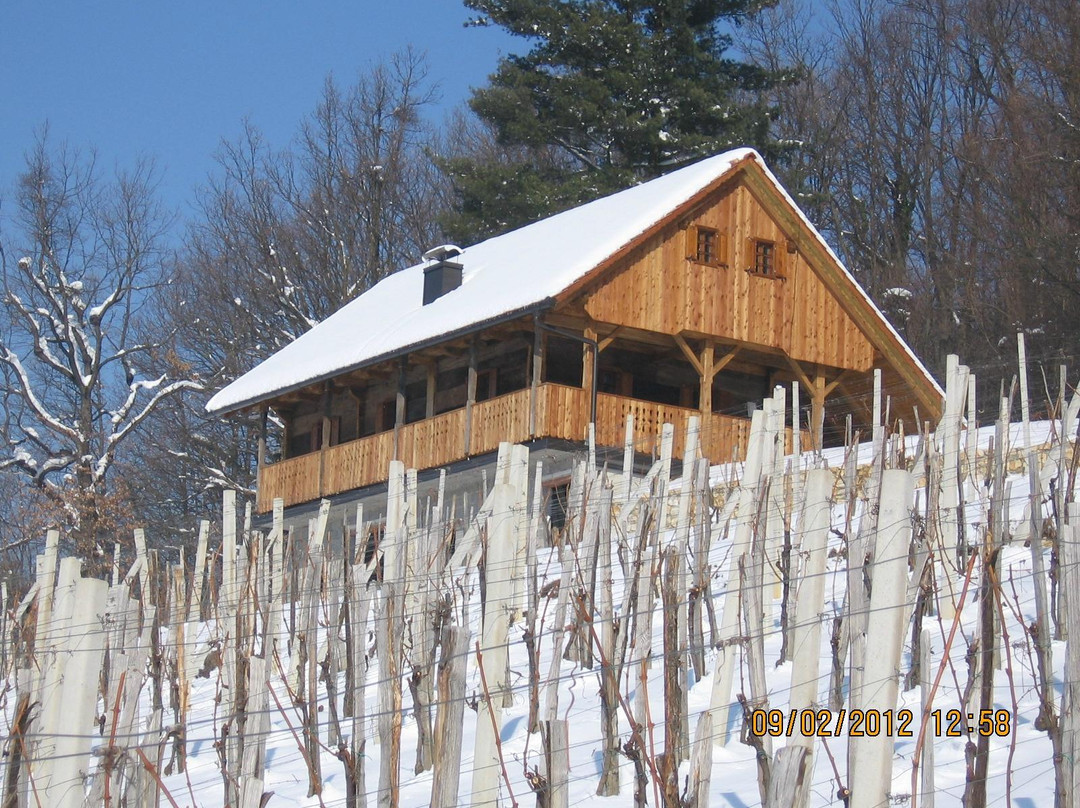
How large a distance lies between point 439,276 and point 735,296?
526cm

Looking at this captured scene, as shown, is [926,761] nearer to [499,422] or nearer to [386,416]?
[499,422]

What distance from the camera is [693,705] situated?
10711 millimetres

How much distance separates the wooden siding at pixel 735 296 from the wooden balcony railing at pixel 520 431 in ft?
4.20

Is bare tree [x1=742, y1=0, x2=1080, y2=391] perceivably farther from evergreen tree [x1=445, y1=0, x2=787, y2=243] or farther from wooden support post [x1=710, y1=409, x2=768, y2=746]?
wooden support post [x1=710, y1=409, x2=768, y2=746]

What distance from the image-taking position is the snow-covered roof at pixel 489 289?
2353cm

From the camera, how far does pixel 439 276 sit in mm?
27797

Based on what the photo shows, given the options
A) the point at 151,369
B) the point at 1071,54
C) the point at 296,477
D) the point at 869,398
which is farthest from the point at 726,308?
the point at 151,369

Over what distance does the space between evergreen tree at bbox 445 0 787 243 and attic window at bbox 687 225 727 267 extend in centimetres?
918

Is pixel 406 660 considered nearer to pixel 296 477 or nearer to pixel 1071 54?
pixel 296 477

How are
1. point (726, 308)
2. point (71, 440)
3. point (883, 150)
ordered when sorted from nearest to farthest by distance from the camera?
point (726, 308) < point (71, 440) < point (883, 150)

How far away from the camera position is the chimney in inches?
1092

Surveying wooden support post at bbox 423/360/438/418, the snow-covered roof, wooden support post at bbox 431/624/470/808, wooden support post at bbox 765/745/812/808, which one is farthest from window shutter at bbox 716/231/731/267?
wooden support post at bbox 765/745/812/808

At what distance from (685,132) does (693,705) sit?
26.0 metres

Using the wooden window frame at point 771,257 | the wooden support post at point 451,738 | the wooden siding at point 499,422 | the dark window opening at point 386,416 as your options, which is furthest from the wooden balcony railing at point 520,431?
the wooden support post at point 451,738
